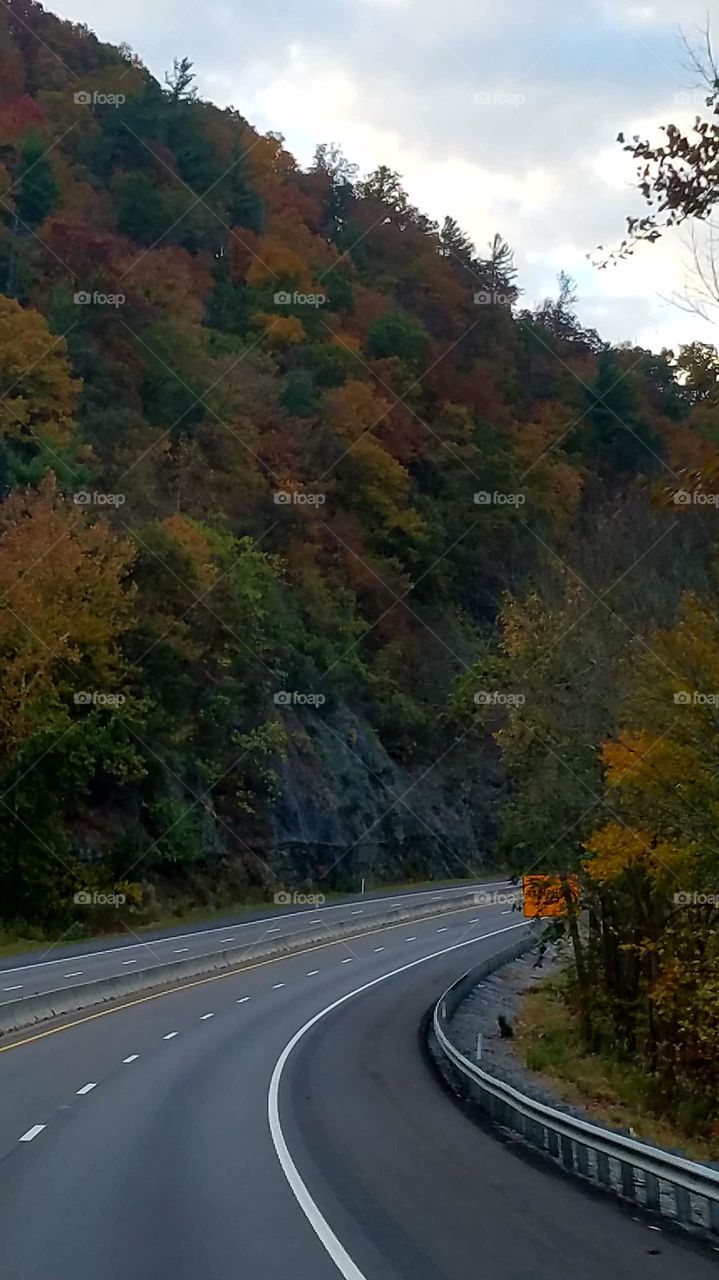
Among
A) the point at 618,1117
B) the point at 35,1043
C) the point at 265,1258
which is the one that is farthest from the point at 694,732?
the point at 265,1258

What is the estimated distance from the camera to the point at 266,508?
2992 inches

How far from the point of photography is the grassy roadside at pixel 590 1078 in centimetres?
2489

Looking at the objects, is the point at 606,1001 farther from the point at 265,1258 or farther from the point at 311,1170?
the point at 265,1258

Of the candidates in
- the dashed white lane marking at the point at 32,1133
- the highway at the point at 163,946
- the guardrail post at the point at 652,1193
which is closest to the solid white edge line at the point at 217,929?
the highway at the point at 163,946

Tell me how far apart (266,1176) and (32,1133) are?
3.34 metres

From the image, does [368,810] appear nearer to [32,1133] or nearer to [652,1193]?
[32,1133]

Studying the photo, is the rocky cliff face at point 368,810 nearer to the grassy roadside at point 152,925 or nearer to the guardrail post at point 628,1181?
the grassy roadside at point 152,925

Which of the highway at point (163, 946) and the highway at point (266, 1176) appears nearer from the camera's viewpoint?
the highway at point (266, 1176)

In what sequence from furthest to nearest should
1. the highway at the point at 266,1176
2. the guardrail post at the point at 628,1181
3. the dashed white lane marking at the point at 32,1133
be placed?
the dashed white lane marking at the point at 32,1133
the guardrail post at the point at 628,1181
the highway at the point at 266,1176

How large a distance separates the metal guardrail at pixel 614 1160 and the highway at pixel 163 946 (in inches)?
458

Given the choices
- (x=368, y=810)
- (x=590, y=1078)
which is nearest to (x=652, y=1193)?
(x=590, y=1078)

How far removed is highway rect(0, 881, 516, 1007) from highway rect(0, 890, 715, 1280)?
5966 millimetres

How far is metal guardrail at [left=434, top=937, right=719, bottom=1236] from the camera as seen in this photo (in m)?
11.3

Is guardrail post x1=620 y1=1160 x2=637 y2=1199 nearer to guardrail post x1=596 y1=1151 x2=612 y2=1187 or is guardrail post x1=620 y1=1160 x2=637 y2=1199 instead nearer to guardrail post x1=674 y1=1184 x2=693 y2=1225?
guardrail post x1=596 y1=1151 x2=612 y2=1187
